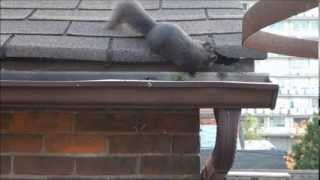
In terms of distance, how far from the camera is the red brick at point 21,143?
2.40m

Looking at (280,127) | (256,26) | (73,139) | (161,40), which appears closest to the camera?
(256,26)

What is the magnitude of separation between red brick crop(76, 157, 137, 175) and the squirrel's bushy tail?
0.50 meters

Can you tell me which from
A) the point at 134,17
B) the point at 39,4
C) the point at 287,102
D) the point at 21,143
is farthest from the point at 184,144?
the point at 287,102

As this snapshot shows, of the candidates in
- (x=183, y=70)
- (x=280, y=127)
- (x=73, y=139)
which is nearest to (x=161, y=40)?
(x=183, y=70)

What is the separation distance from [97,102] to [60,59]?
0.29 metres

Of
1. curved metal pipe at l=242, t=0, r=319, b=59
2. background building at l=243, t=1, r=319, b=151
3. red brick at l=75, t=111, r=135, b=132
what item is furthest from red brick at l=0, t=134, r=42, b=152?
background building at l=243, t=1, r=319, b=151

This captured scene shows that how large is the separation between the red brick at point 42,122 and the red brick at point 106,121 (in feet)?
0.17

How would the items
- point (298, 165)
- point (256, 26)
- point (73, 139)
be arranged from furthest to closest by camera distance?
1. point (298, 165)
2. point (73, 139)
3. point (256, 26)

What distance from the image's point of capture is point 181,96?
2.10 m

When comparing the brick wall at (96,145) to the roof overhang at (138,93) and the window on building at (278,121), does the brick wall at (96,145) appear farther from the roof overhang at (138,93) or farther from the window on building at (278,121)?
the window on building at (278,121)

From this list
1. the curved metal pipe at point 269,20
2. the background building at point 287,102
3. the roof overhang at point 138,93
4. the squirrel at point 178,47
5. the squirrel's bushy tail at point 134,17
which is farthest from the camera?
the background building at point 287,102

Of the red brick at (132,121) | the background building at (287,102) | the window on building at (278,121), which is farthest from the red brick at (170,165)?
the window on building at (278,121)

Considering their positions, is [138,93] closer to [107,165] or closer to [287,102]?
[107,165]

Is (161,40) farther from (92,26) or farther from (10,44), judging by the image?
(10,44)
